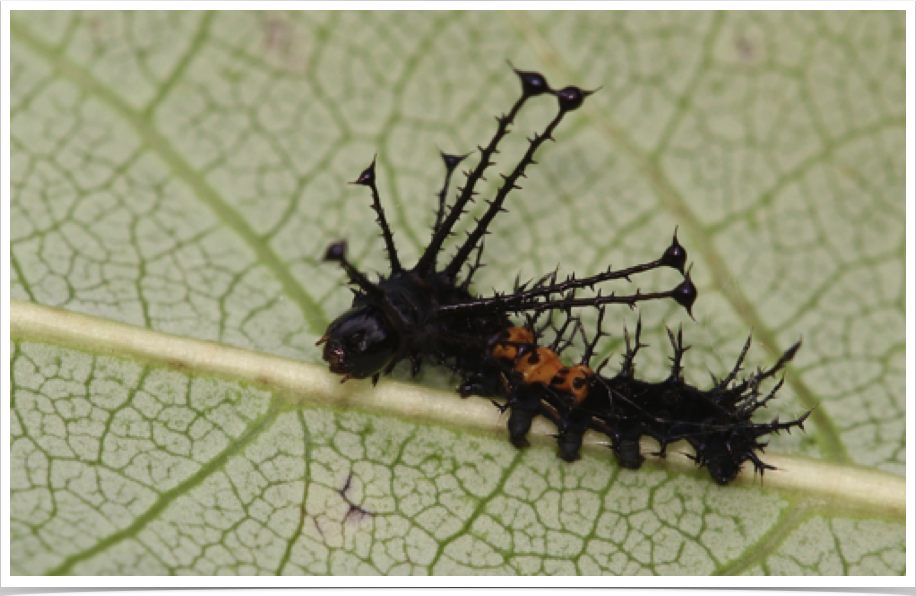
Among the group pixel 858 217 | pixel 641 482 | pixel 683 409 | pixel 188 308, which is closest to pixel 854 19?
pixel 858 217

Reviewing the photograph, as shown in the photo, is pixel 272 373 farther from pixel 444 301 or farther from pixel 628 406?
pixel 628 406

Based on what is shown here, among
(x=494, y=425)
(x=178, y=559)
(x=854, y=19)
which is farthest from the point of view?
(x=854, y=19)

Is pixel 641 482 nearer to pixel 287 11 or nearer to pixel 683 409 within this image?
pixel 683 409

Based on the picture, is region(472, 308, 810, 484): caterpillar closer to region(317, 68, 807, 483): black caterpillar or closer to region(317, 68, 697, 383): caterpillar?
region(317, 68, 807, 483): black caterpillar

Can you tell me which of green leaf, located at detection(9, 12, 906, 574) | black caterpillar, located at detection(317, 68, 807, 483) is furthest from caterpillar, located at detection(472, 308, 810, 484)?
green leaf, located at detection(9, 12, 906, 574)

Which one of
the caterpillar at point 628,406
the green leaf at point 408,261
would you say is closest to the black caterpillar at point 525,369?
the caterpillar at point 628,406

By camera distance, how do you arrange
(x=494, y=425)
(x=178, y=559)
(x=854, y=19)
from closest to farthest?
(x=178, y=559) → (x=494, y=425) → (x=854, y=19)
